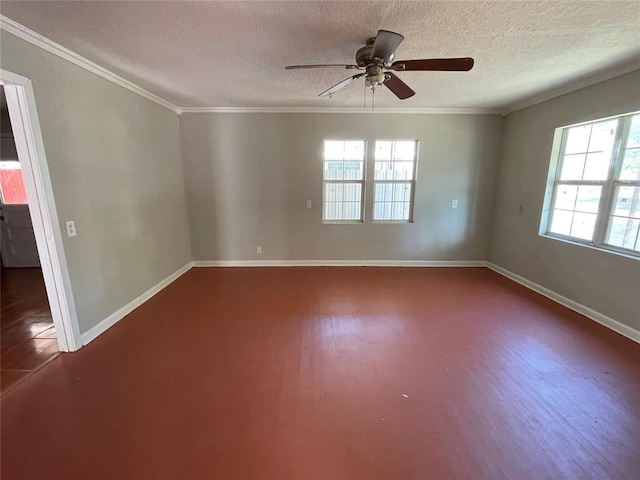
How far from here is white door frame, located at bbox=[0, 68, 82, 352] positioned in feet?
6.48

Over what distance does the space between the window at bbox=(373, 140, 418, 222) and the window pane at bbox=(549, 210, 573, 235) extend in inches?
76.7

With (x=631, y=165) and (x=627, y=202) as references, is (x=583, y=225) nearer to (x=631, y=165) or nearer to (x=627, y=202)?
(x=627, y=202)

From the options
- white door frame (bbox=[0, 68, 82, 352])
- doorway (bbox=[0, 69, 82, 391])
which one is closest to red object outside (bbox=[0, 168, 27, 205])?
doorway (bbox=[0, 69, 82, 391])

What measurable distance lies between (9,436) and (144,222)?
2.35 m

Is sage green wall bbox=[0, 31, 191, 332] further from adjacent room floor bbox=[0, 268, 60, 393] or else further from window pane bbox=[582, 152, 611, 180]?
window pane bbox=[582, 152, 611, 180]

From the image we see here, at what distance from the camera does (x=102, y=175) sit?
9.04 ft

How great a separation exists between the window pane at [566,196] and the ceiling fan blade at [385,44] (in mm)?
3075

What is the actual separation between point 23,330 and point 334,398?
3.16 m

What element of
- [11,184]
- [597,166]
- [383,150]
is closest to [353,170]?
[383,150]

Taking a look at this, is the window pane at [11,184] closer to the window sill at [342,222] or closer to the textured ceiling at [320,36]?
the textured ceiling at [320,36]

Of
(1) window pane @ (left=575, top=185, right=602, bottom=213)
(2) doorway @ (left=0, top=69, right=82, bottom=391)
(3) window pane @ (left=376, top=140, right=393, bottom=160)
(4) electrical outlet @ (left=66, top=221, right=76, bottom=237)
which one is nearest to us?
(2) doorway @ (left=0, top=69, right=82, bottom=391)

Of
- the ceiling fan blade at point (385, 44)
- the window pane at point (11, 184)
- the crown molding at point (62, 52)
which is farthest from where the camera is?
the window pane at point (11, 184)

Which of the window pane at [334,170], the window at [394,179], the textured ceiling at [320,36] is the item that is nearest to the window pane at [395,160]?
the window at [394,179]

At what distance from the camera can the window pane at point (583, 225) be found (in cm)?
316
